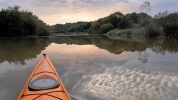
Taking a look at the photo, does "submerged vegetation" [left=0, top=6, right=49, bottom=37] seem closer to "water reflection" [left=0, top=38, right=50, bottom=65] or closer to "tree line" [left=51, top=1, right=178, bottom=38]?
"water reflection" [left=0, top=38, right=50, bottom=65]

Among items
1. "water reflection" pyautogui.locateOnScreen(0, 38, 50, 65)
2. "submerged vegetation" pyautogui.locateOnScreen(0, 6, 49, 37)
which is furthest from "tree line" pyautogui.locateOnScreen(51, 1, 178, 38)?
"submerged vegetation" pyautogui.locateOnScreen(0, 6, 49, 37)

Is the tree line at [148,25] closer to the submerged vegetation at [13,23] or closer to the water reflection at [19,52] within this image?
the water reflection at [19,52]

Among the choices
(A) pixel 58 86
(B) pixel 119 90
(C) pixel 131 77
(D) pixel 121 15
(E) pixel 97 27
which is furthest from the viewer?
(E) pixel 97 27

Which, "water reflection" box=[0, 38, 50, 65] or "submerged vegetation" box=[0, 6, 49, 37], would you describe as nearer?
"water reflection" box=[0, 38, 50, 65]

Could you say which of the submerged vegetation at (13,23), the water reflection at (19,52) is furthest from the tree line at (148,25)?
the submerged vegetation at (13,23)

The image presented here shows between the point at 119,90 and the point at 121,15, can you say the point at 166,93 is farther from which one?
the point at 121,15

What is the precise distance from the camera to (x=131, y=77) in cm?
372

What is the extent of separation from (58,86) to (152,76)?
2781 millimetres

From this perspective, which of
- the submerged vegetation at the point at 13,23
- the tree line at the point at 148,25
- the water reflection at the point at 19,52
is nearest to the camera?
the water reflection at the point at 19,52

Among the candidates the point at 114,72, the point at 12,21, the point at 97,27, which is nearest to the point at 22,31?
the point at 12,21

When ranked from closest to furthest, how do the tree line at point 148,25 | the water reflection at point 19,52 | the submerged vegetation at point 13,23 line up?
the water reflection at point 19,52
the tree line at point 148,25
the submerged vegetation at point 13,23

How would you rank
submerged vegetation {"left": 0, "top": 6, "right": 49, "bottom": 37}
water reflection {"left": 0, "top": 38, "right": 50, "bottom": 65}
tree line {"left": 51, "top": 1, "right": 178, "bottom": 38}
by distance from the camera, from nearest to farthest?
water reflection {"left": 0, "top": 38, "right": 50, "bottom": 65} → tree line {"left": 51, "top": 1, "right": 178, "bottom": 38} → submerged vegetation {"left": 0, "top": 6, "right": 49, "bottom": 37}

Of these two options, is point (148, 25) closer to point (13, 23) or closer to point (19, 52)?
point (19, 52)

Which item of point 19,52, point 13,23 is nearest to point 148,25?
point 19,52
